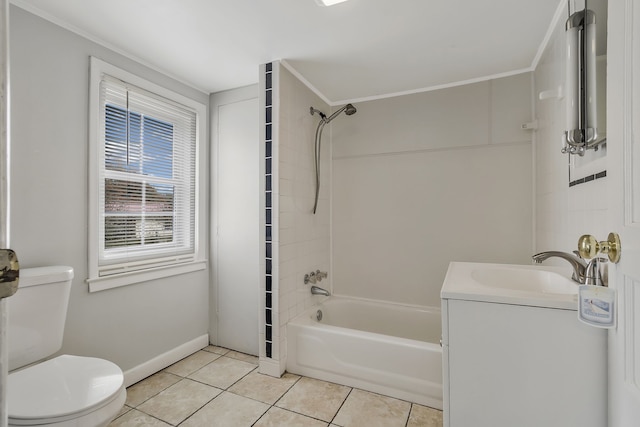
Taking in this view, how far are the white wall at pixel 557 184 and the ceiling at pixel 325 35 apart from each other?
0.23m

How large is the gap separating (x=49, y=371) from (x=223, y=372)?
112 cm

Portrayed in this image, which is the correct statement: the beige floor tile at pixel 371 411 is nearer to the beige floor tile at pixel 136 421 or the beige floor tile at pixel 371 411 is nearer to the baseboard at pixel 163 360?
the beige floor tile at pixel 136 421

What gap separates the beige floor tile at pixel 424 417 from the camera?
1.70 metres

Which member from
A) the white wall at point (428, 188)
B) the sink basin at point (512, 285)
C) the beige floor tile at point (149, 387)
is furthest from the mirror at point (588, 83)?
the beige floor tile at point (149, 387)

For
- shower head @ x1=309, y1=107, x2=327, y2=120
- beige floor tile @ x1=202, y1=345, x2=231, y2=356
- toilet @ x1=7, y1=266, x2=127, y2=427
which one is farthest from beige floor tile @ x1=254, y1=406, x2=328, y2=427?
shower head @ x1=309, y1=107, x2=327, y2=120

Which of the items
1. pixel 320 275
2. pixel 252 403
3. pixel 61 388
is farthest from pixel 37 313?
pixel 320 275

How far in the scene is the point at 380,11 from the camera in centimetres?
166

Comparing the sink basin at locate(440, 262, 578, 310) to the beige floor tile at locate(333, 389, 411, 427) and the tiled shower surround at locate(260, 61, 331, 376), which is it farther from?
the tiled shower surround at locate(260, 61, 331, 376)

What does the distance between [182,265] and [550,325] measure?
239 cm

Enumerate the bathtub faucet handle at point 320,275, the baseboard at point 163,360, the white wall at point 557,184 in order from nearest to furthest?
the white wall at point 557,184
the baseboard at point 163,360
the bathtub faucet handle at point 320,275

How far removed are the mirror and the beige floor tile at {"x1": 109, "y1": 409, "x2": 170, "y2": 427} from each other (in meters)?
2.45

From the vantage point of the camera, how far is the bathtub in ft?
6.15

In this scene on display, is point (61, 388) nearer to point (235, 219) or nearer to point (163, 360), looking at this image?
point (163, 360)

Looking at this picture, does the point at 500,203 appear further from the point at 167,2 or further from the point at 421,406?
the point at 167,2
